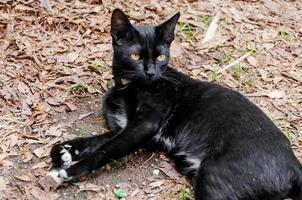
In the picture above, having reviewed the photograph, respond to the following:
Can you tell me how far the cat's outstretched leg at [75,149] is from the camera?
3.61 metres

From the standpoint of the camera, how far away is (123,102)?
3992mm

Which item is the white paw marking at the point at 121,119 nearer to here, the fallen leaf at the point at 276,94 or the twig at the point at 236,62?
the twig at the point at 236,62

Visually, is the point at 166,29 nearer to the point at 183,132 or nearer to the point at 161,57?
the point at 161,57

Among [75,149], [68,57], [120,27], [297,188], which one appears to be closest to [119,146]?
[75,149]

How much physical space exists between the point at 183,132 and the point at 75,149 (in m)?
0.76

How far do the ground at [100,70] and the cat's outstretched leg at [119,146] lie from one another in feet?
0.38

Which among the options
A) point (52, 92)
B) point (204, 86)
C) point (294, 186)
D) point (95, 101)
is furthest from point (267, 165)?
point (52, 92)

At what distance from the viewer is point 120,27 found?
3852 millimetres

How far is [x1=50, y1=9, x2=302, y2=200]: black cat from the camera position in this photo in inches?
130

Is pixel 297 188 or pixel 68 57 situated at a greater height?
pixel 68 57

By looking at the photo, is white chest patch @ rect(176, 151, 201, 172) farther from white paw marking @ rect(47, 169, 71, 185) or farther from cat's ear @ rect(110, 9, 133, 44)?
cat's ear @ rect(110, 9, 133, 44)

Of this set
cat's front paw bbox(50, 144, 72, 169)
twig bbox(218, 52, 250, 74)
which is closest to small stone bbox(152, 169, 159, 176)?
cat's front paw bbox(50, 144, 72, 169)

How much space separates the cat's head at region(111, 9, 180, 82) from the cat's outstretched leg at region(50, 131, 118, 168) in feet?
1.57

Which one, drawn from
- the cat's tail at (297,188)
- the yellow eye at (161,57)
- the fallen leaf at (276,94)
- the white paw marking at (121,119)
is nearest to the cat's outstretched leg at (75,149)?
the white paw marking at (121,119)
